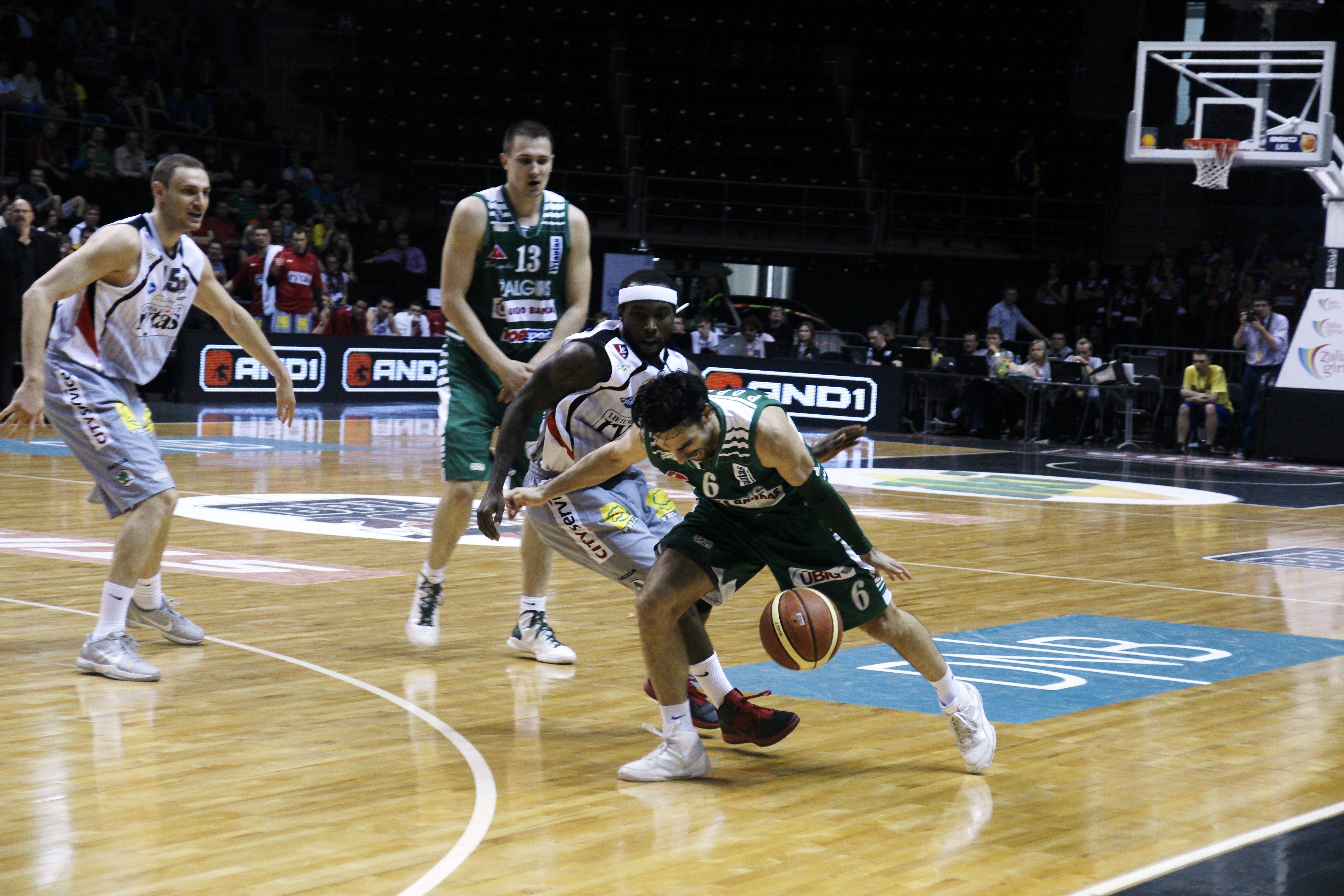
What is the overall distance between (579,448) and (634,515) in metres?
0.35

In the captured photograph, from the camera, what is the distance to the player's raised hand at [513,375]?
6066 mm

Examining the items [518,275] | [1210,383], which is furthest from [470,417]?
[1210,383]

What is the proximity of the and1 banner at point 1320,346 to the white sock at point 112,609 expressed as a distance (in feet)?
49.9

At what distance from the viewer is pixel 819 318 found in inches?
1101

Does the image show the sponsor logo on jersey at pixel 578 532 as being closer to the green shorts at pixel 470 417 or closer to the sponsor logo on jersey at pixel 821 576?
the green shorts at pixel 470 417

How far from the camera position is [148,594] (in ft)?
19.9

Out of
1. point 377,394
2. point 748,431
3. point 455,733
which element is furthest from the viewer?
point 377,394

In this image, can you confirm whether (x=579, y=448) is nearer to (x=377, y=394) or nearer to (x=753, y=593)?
(x=753, y=593)

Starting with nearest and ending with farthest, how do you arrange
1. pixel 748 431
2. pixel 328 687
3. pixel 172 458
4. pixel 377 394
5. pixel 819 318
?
pixel 748 431
pixel 328 687
pixel 172 458
pixel 377 394
pixel 819 318

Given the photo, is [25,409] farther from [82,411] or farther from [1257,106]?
[1257,106]

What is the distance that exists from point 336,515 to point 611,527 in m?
5.24

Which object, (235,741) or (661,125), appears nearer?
(235,741)

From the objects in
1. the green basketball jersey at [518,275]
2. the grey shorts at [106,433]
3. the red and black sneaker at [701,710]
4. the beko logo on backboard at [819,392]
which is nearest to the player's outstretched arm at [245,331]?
the grey shorts at [106,433]

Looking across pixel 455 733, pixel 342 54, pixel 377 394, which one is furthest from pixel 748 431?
pixel 342 54
